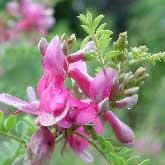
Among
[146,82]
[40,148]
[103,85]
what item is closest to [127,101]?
[103,85]

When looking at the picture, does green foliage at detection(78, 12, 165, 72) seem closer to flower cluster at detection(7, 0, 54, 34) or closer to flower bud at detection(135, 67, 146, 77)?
flower bud at detection(135, 67, 146, 77)

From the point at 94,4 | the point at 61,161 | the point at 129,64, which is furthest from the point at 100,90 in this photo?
the point at 94,4

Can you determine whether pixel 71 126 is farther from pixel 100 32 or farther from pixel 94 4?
pixel 94 4

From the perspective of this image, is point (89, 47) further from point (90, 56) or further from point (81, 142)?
point (81, 142)

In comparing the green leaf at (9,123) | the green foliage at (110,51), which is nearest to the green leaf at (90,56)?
the green foliage at (110,51)

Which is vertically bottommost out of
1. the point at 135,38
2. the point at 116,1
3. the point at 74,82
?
the point at 74,82

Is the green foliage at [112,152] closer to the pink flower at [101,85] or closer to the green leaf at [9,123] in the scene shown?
the pink flower at [101,85]
